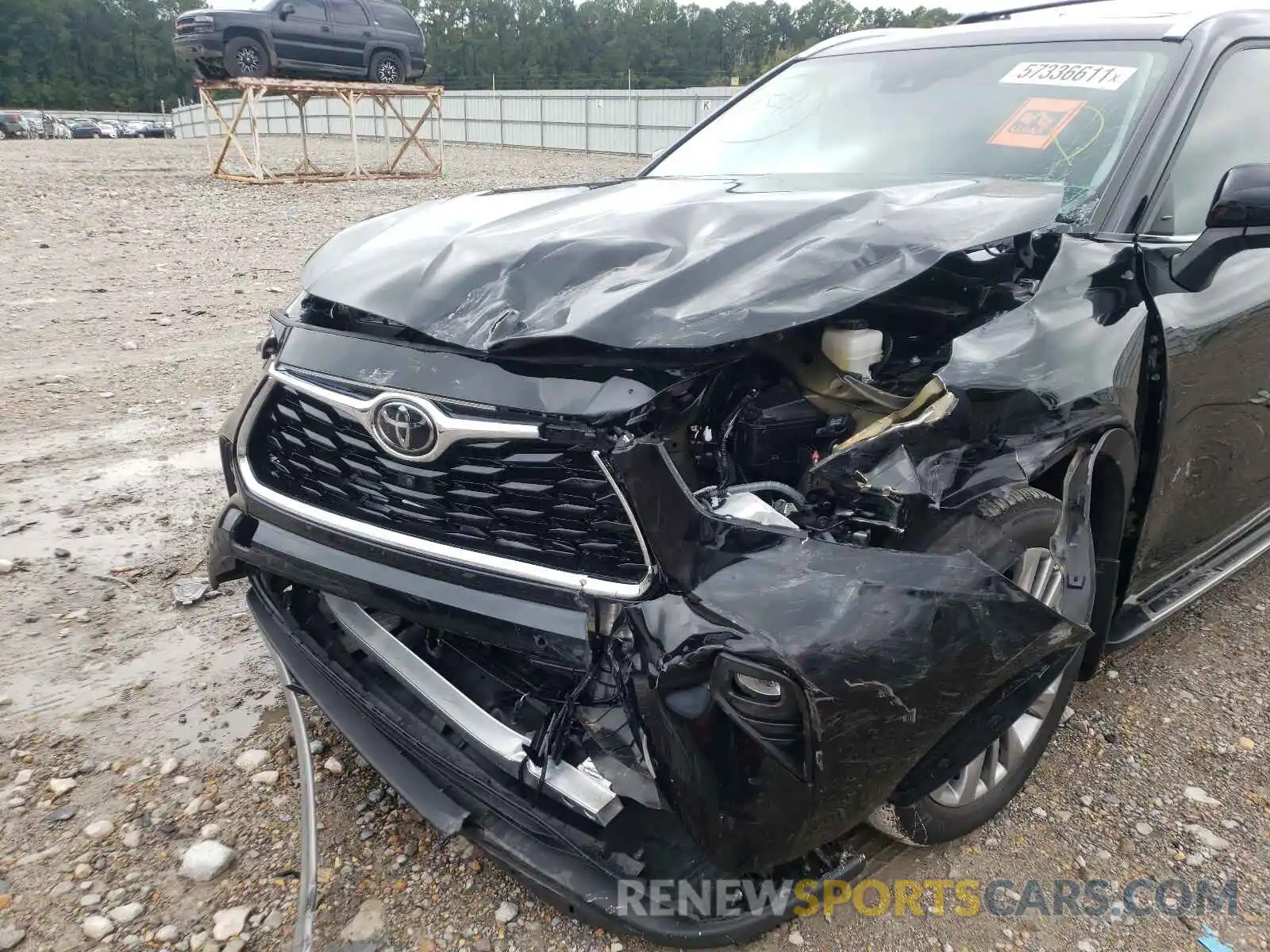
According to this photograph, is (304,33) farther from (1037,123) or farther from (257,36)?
(1037,123)

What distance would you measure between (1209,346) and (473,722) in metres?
2.07

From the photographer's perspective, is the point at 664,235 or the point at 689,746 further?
the point at 664,235

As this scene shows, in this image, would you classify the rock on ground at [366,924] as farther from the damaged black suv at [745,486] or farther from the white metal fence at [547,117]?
the white metal fence at [547,117]

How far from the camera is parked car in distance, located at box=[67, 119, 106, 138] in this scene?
137 feet

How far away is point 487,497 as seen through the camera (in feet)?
5.94

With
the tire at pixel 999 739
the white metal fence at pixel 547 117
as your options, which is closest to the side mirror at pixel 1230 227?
the tire at pixel 999 739

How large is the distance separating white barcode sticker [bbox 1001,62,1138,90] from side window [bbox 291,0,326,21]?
17.1 meters

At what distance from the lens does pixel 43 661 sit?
2.78 meters

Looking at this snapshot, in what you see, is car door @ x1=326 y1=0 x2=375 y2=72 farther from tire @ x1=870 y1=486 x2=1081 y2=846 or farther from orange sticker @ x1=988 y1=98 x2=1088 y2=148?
tire @ x1=870 y1=486 x2=1081 y2=846

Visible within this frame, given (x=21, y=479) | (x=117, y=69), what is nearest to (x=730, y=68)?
(x=117, y=69)

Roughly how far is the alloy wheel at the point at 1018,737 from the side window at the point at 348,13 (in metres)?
18.6

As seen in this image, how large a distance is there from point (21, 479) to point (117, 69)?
7940 centimetres

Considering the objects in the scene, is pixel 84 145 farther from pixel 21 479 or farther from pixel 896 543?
pixel 896 543

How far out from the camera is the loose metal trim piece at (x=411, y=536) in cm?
165
